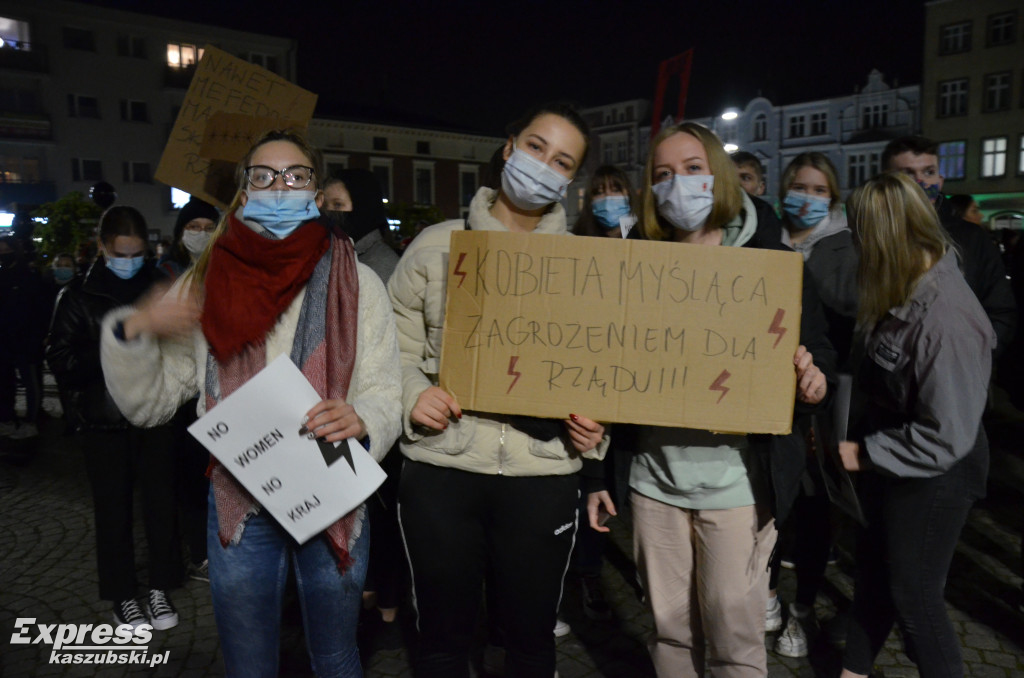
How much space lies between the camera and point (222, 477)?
88.1 inches

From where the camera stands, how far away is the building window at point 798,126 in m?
43.5

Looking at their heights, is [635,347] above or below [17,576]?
above

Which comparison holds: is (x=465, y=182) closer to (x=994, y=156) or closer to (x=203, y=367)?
(x=994, y=156)

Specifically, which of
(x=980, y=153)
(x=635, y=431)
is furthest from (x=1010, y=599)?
(x=980, y=153)

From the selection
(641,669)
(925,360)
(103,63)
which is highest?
(103,63)

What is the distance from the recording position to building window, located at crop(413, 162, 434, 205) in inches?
1984

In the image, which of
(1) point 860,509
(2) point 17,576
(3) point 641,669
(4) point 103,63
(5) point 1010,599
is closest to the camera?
(1) point 860,509

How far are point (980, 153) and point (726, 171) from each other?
39269 mm

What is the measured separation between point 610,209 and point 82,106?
42623mm

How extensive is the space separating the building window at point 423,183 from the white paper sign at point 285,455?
49.2 metres

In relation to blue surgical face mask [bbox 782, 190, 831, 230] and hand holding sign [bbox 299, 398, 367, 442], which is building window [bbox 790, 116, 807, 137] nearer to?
blue surgical face mask [bbox 782, 190, 831, 230]

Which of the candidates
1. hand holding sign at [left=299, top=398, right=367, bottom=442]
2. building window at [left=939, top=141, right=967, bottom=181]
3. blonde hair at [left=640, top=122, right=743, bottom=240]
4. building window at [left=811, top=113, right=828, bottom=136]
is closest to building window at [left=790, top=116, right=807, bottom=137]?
building window at [left=811, top=113, right=828, bottom=136]

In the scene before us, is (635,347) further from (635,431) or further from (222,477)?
(222,477)

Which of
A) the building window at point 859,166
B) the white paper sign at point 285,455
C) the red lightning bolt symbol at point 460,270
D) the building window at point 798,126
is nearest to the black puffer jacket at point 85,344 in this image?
the white paper sign at point 285,455
